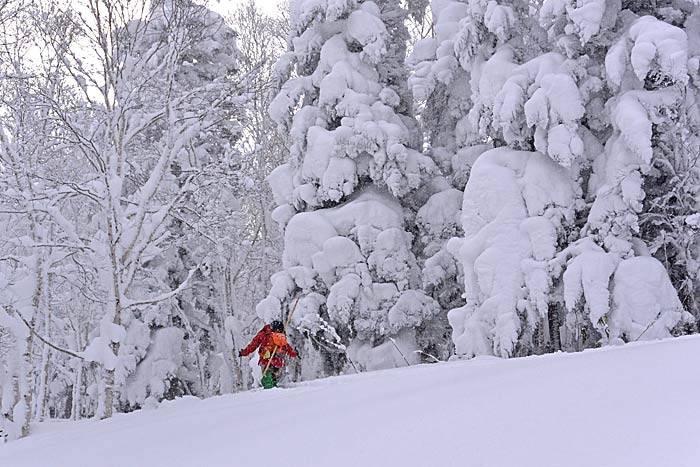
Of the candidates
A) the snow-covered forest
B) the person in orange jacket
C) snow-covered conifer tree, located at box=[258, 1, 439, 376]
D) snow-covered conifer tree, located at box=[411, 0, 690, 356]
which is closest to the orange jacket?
the person in orange jacket

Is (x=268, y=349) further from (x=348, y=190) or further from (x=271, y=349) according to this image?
(x=348, y=190)

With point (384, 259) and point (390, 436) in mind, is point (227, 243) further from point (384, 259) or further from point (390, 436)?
point (390, 436)

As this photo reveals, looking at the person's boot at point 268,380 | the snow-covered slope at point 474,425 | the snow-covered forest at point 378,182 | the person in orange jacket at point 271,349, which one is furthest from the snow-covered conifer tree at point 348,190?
the snow-covered slope at point 474,425

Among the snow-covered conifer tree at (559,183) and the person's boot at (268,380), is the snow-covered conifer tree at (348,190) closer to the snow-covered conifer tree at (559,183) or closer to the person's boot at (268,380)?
the snow-covered conifer tree at (559,183)

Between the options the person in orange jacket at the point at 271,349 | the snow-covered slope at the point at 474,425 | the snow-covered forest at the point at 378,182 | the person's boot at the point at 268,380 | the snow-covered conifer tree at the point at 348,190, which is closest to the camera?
the snow-covered slope at the point at 474,425

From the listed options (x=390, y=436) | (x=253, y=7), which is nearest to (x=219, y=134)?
(x=253, y=7)

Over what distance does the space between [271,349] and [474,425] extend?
6.82 metres

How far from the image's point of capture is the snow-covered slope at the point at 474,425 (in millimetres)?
2531

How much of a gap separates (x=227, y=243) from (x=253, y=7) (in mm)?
8952

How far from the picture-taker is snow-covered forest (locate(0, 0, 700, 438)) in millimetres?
10164

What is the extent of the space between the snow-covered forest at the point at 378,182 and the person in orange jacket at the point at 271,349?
1.29 meters

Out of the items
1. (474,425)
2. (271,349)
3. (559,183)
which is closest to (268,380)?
(271,349)

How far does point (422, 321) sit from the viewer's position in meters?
14.0

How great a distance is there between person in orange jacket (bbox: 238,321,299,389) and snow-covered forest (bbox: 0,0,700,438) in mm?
1287
